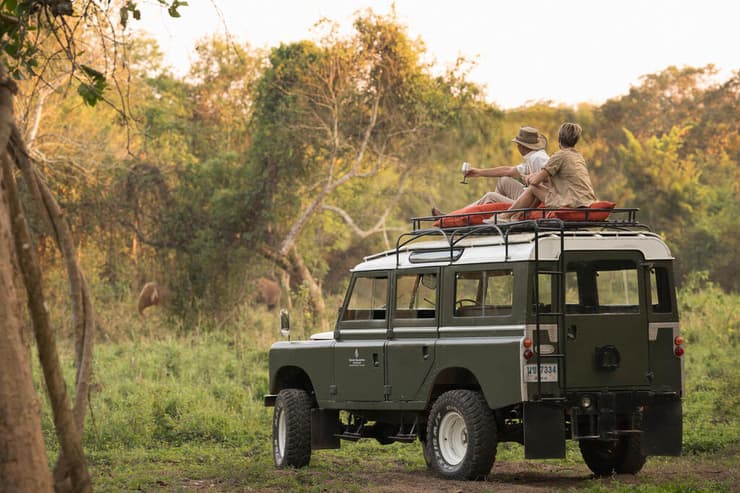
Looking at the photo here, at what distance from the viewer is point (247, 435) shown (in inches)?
652

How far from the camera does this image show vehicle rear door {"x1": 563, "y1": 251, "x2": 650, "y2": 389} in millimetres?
10812

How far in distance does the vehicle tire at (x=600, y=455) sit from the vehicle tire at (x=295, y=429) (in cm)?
272

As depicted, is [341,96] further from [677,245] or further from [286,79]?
[677,245]

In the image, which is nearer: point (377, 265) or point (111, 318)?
point (377, 265)

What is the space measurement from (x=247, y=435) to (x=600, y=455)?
580cm

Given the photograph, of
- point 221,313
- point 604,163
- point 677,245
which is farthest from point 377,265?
point 604,163

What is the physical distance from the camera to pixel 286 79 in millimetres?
31062

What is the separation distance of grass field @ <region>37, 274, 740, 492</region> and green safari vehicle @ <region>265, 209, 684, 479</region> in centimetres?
45

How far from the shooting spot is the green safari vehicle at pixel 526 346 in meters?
10.7

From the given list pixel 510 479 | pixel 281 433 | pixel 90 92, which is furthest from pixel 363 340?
pixel 90 92

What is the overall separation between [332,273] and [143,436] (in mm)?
26017

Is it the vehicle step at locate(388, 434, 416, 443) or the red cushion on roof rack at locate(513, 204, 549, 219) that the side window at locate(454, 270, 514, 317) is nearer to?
the red cushion on roof rack at locate(513, 204, 549, 219)

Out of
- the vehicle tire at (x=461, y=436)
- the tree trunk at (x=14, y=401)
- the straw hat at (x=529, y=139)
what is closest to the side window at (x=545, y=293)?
the vehicle tire at (x=461, y=436)

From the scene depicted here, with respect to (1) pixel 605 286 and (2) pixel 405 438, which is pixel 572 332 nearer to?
(1) pixel 605 286
